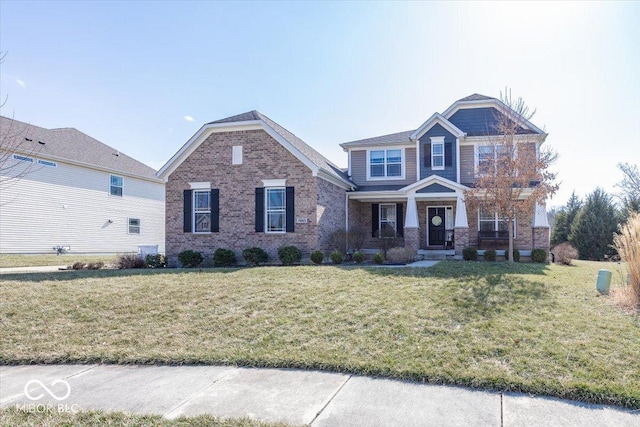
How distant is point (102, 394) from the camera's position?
16.1ft

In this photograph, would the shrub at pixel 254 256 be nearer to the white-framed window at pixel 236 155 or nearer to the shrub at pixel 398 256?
the white-framed window at pixel 236 155

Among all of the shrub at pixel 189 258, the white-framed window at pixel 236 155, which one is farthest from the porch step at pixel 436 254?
the shrub at pixel 189 258

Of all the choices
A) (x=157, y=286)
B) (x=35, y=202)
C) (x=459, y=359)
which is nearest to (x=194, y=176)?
(x=157, y=286)

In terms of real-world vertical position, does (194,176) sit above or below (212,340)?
above

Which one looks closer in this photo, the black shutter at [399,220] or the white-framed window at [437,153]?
the white-framed window at [437,153]

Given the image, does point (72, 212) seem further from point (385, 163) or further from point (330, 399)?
point (330, 399)

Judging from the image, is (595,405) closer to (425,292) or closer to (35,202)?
(425,292)

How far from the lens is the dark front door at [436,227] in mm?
20016

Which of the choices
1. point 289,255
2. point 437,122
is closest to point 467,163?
point 437,122

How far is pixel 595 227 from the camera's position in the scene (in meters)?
23.1

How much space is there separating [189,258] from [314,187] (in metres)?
5.58

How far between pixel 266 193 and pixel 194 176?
10.9 ft

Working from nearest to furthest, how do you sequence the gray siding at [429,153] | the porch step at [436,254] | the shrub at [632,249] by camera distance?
the shrub at [632,249], the porch step at [436,254], the gray siding at [429,153]

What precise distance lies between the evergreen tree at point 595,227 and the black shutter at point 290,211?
1753 cm
